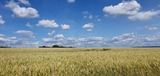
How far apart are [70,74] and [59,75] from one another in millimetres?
539

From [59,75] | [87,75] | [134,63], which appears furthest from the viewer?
[134,63]

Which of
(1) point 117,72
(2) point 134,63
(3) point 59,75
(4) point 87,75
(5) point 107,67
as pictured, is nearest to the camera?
(3) point 59,75

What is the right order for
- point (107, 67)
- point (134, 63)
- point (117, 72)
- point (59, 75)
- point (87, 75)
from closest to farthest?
point (59, 75)
point (87, 75)
point (117, 72)
point (107, 67)
point (134, 63)

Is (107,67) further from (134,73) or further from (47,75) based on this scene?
(47,75)

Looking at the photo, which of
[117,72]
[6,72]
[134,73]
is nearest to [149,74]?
[134,73]

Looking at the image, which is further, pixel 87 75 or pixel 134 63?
pixel 134 63

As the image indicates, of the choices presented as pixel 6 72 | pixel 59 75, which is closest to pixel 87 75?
pixel 59 75

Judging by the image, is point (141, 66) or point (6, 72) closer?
point (6, 72)

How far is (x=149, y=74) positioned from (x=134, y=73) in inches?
23.9

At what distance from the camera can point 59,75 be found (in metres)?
7.85

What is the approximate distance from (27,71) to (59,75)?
1.36 metres

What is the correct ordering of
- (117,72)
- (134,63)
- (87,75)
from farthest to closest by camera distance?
(134,63) < (117,72) < (87,75)

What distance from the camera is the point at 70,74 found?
8234 millimetres

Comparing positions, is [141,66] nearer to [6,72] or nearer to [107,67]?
[107,67]
